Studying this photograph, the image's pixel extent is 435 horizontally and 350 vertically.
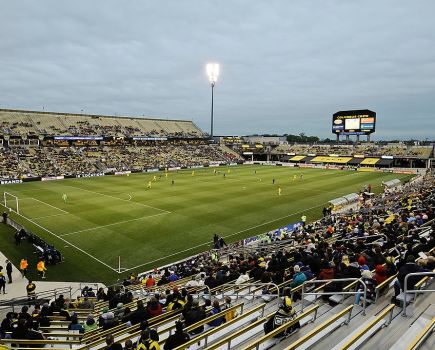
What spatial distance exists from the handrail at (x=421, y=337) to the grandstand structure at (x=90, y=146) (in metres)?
60.2

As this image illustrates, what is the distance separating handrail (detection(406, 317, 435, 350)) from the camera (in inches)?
184

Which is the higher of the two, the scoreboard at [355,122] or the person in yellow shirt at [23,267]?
the scoreboard at [355,122]

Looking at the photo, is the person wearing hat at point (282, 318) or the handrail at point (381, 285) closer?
the person wearing hat at point (282, 318)

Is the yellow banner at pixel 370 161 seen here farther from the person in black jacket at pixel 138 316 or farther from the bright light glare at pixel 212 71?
the person in black jacket at pixel 138 316

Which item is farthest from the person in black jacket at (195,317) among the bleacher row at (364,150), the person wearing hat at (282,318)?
the bleacher row at (364,150)

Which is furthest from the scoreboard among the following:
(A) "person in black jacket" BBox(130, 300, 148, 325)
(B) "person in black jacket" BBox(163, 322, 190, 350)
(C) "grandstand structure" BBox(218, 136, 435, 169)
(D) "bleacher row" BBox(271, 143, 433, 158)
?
(B) "person in black jacket" BBox(163, 322, 190, 350)

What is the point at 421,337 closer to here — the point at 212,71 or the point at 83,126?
the point at 212,71

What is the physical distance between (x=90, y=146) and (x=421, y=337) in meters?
82.9

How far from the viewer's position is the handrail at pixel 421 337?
4.68 meters

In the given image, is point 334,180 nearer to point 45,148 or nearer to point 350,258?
point 350,258

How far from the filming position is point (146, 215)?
30453 millimetres

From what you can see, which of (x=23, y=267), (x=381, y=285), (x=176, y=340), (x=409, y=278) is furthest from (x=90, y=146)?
(x=409, y=278)

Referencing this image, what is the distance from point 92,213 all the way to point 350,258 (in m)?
27.4

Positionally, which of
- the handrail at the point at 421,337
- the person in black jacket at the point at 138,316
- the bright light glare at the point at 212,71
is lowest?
the person in black jacket at the point at 138,316
